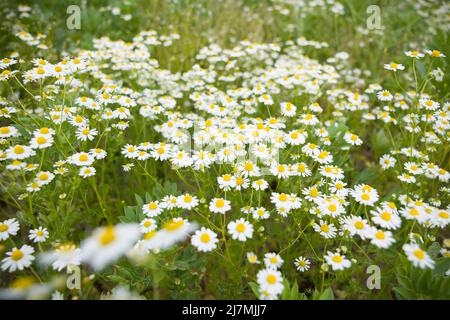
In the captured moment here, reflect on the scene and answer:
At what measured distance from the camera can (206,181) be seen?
1736 millimetres

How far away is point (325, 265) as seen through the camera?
136 cm

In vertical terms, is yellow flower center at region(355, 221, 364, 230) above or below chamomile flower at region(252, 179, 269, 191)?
below

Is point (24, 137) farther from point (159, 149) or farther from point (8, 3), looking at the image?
point (8, 3)

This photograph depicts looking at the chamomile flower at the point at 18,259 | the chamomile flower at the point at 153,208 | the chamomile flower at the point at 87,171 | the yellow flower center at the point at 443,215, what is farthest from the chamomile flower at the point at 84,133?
the yellow flower center at the point at 443,215

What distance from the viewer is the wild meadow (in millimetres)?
1323

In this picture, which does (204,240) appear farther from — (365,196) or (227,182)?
(365,196)

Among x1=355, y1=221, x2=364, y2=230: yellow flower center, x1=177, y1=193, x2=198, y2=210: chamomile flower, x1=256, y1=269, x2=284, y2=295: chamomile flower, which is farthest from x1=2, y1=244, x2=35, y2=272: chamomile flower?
x1=355, y1=221, x2=364, y2=230: yellow flower center

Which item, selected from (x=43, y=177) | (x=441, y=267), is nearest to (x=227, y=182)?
(x=43, y=177)

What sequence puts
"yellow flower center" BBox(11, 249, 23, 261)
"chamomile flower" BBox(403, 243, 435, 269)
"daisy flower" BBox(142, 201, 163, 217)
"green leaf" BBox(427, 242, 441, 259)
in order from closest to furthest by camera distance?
"chamomile flower" BBox(403, 243, 435, 269)
"yellow flower center" BBox(11, 249, 23, 261)
"green leaf" BBox(427, 242, 441, 259)
"daisy flower" BBox(142, 201, 163, 217)

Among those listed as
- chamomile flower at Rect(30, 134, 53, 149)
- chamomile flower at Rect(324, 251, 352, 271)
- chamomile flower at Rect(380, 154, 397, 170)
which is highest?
chamomile flower at Rect(30, 134, 53, 149)

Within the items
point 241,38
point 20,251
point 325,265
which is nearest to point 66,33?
point 241,38

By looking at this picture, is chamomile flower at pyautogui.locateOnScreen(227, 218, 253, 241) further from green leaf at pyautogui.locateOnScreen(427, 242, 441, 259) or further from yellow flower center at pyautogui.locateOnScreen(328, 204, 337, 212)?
Result: green leaf at pyautogui.locateOnScreen(427, 242, 441, 259)

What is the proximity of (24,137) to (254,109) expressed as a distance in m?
1.46

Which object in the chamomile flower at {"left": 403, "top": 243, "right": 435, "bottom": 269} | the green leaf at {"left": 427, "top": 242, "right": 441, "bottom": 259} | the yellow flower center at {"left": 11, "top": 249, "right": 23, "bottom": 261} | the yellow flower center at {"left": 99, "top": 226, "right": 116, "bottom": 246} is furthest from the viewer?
the green leaf at {"left": 427, "top": 242, "right": 441, "bottom": 259}
